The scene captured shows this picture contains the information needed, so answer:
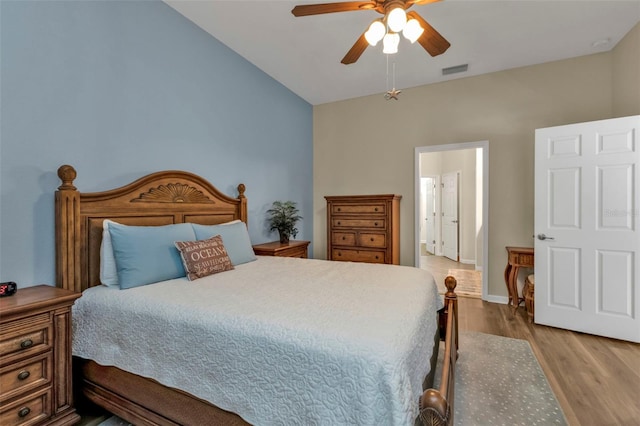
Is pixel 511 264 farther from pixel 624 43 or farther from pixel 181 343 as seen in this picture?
pixel 181 343

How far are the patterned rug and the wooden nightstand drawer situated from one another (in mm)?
1689

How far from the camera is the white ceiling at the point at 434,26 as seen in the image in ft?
8.30

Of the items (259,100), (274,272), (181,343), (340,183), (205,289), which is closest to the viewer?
(181,343)

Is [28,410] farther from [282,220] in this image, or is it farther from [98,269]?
[282,220]

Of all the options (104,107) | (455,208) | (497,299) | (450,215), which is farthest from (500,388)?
(450,215)

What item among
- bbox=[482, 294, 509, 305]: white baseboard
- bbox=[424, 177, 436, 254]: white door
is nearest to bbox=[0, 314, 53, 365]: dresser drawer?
bbox=[482, 294, 509, 305]: white baseboard

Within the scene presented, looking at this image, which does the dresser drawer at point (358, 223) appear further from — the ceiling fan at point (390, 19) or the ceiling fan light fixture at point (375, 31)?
the ceiling fan light fixture at point (375, 31)

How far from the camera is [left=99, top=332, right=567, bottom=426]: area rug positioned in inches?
67.3

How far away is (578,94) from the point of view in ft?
11.1

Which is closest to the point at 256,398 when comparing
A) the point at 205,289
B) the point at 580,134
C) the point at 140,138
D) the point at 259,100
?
the point at 205,289

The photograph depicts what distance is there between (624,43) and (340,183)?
3.56 meters

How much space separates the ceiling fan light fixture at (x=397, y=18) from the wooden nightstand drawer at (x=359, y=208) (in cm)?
248

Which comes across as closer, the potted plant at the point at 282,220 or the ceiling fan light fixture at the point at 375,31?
the ceiling fan light fixture at the point at 375,31

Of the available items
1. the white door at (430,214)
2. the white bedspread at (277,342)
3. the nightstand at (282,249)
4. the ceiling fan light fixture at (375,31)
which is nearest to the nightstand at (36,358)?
the white bedspread at (277,342)
